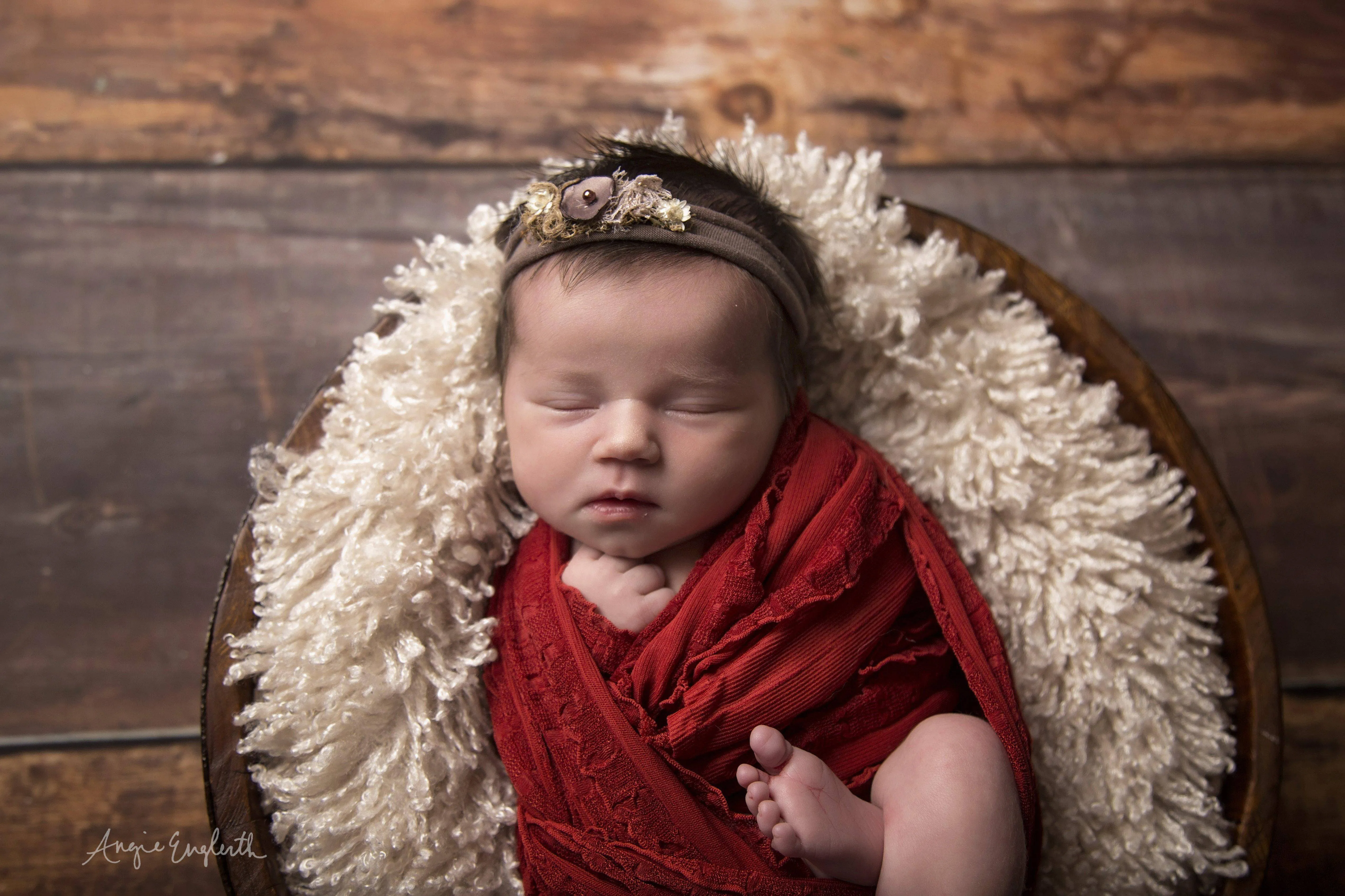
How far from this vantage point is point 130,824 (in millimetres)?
1134

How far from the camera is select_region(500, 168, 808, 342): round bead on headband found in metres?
0.85

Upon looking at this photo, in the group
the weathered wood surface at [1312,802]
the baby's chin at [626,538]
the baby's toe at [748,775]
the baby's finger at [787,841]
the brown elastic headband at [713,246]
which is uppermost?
the brown elastic headband at [713,246]

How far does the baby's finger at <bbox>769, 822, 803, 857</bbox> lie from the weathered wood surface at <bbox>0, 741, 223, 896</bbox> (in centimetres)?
77

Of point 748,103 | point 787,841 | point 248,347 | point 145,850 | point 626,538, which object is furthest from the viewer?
point 748,103

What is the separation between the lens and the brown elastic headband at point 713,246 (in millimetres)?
849

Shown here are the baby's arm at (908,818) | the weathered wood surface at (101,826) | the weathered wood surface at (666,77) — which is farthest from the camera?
the weathered wood surface at (666,77)

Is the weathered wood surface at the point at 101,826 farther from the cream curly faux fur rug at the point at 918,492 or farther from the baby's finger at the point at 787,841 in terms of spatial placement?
the baby's finger at the point at 787,841

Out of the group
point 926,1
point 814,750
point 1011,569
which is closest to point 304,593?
point 814,750

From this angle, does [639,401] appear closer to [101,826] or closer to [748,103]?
[748,103]

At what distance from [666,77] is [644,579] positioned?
2.78 feet

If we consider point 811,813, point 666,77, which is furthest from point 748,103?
point 811,813

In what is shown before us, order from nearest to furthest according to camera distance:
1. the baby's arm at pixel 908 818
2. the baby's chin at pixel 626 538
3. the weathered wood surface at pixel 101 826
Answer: the baby's arm at pixel 908 818, the baby's chin at pixel 626 538, the weathered wood surface at pixel 101 826

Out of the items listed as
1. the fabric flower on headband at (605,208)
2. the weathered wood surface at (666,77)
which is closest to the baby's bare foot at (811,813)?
the fabric flower on headband at (605,208)

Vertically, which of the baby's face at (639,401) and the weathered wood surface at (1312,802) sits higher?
the baby's face at (639,401)
